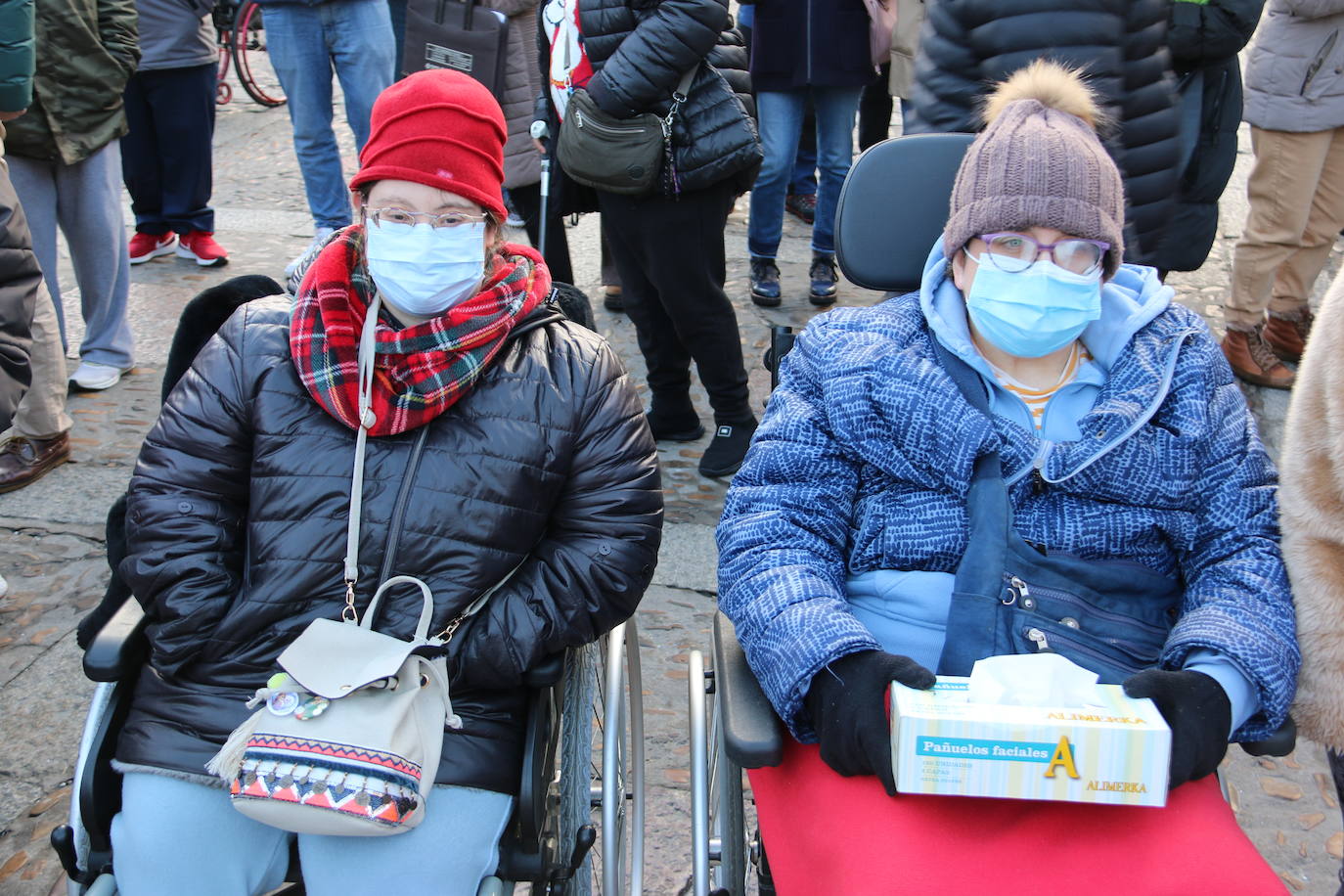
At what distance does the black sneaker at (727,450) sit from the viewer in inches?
165

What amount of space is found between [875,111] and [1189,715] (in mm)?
5511

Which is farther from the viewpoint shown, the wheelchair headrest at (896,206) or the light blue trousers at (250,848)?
the wheelchair headrest at (896,206)

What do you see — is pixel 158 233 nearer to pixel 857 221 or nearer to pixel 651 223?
pixel 651 223

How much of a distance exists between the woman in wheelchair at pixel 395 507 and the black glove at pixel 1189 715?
902mm

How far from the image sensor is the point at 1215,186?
3664 millimetres

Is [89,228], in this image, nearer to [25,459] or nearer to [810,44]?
[25,459]

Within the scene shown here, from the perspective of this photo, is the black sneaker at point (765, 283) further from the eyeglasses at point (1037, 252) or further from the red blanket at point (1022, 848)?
the red blanket at point (1022, 848)

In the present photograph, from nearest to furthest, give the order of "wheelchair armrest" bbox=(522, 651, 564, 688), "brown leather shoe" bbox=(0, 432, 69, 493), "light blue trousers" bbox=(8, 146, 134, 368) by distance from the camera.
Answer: "wheelchair armrest" bbox=(522, 651, 564, 688), "brown leather shoe" bbox=(0, 432, 69, 493), "light blue trousers" bbox=(8, 146, 134, 368)

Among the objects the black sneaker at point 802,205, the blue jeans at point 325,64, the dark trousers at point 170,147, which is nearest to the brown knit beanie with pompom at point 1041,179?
the blue jeans at point 325,64

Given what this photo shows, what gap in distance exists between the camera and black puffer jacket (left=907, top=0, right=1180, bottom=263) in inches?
99.3

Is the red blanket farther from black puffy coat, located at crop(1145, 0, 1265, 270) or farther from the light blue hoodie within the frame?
black puffy coat, located at crop(1145, 0, 1265, 270)

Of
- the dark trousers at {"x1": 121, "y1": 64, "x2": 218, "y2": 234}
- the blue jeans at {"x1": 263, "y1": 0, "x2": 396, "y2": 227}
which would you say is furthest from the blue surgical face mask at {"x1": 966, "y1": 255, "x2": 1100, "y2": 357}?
the dark trousers at {"x1": 121, "y1": 64, "x2": 218, "y2": 234}

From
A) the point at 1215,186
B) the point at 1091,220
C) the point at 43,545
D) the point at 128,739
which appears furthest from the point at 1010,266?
the point at 43,545

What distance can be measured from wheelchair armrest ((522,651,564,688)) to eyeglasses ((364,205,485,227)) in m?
0.84
